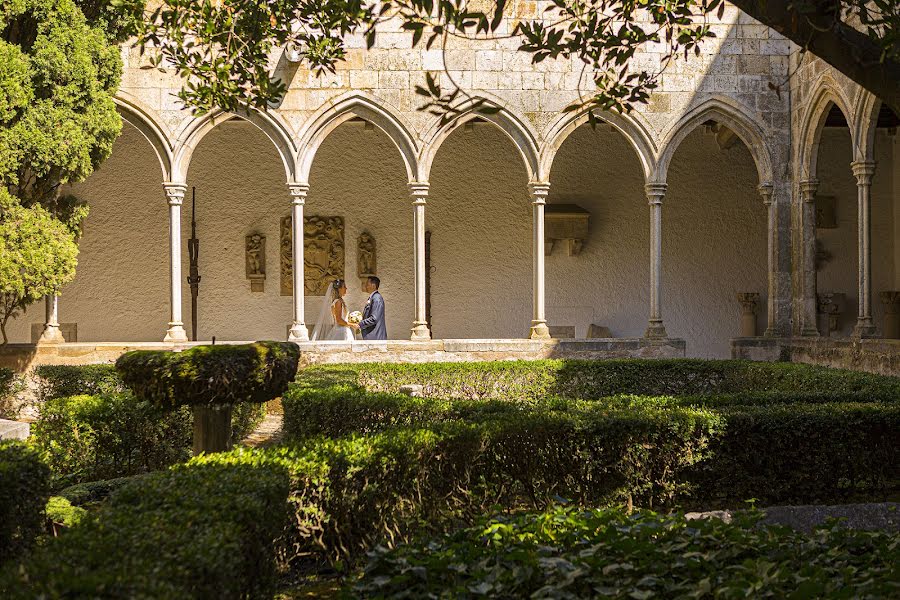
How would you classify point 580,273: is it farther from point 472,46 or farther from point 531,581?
point 531,581

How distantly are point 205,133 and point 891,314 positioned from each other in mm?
9476

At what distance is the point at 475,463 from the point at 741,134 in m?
8.10

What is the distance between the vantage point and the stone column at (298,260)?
11.1 meters

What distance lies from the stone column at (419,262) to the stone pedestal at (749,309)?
5.26 metres

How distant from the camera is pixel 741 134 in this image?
11.5 metres

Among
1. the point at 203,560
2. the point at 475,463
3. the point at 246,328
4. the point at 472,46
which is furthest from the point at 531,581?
the point at 246,328

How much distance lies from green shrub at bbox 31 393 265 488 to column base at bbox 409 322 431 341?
14.9 ft

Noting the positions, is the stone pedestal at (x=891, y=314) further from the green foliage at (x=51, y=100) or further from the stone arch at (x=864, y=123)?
the green foliage at (x=51, y=100)

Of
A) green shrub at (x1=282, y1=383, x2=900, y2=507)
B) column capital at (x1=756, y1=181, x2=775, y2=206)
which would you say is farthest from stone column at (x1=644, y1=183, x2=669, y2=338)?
green shrub at (x1=282, y1=383, x2=900, y2=507)

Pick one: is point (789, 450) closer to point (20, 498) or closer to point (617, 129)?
point (20, 498)

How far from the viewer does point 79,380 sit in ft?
29.8

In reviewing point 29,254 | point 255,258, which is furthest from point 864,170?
point 29,254

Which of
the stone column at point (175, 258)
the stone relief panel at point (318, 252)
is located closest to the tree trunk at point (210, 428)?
the stone column at point (175, 258)

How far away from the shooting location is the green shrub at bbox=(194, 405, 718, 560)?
3947 millimetres
